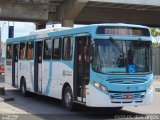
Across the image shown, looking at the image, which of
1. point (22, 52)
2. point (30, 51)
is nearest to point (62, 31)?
point (30, 51)

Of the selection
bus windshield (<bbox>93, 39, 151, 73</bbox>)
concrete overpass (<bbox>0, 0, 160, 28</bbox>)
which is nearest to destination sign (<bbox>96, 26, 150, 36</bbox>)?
bus windshield (<bbox>93, 39, 151, 73</bbox>)

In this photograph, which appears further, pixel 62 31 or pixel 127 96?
pixel 62 31

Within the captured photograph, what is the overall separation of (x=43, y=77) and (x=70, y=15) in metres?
27.7

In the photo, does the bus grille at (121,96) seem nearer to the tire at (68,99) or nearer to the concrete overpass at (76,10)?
the tire at (68,99)

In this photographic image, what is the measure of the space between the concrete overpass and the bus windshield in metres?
28.6

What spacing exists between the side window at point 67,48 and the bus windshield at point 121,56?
1926mm

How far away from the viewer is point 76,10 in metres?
45.1

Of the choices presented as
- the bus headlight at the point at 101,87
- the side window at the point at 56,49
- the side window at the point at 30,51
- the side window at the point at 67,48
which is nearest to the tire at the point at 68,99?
the side window at the point at 67,48

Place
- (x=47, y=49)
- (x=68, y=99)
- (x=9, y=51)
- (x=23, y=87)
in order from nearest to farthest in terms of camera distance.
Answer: (x=68, y=99) → (x=47, y=49) → (x=23, y=87) → (x=9, y=51)

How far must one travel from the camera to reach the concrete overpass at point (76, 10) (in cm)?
4594

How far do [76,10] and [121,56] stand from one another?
30.7 m

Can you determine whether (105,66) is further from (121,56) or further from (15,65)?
(15,65)

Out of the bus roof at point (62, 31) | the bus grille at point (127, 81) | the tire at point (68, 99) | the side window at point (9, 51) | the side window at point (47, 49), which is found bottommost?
the tire at point (68, 99)

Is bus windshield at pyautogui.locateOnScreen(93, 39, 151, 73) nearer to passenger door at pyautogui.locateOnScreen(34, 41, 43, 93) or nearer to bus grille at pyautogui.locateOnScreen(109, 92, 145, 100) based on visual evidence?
bus grille at pyautogui.locateOnScreen(109, 92, 145, 100)
